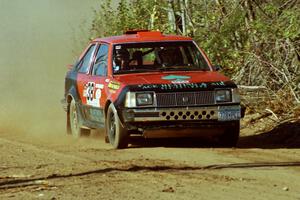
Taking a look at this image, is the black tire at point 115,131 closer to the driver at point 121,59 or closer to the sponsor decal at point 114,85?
the sponsor decal at point 114,85

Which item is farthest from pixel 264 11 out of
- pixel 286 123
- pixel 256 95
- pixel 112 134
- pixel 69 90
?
pixel 112 134

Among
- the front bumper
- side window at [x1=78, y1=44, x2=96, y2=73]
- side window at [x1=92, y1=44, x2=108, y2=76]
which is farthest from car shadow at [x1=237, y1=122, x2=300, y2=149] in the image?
side window at [x1=78, y1=44, x2=96, y2=73]

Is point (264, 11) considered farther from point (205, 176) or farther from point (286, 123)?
point (205, 176)

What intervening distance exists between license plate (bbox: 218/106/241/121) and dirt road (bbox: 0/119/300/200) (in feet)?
1.45

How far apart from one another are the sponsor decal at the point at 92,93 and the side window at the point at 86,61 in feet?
1.48

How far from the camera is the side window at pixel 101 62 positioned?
1278 centimetres

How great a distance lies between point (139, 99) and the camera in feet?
37.8

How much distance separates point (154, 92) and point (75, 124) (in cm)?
282

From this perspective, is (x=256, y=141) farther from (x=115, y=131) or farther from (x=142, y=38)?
(x=115, y=131)

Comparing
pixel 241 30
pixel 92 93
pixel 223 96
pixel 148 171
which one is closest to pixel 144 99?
pixel 223 96

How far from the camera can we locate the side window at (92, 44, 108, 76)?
12.8 meters

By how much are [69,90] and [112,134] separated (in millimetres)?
2255

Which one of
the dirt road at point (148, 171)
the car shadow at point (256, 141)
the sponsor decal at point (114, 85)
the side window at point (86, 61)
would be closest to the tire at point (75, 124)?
the side window at point (86, 61)

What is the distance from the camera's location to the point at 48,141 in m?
13.5
